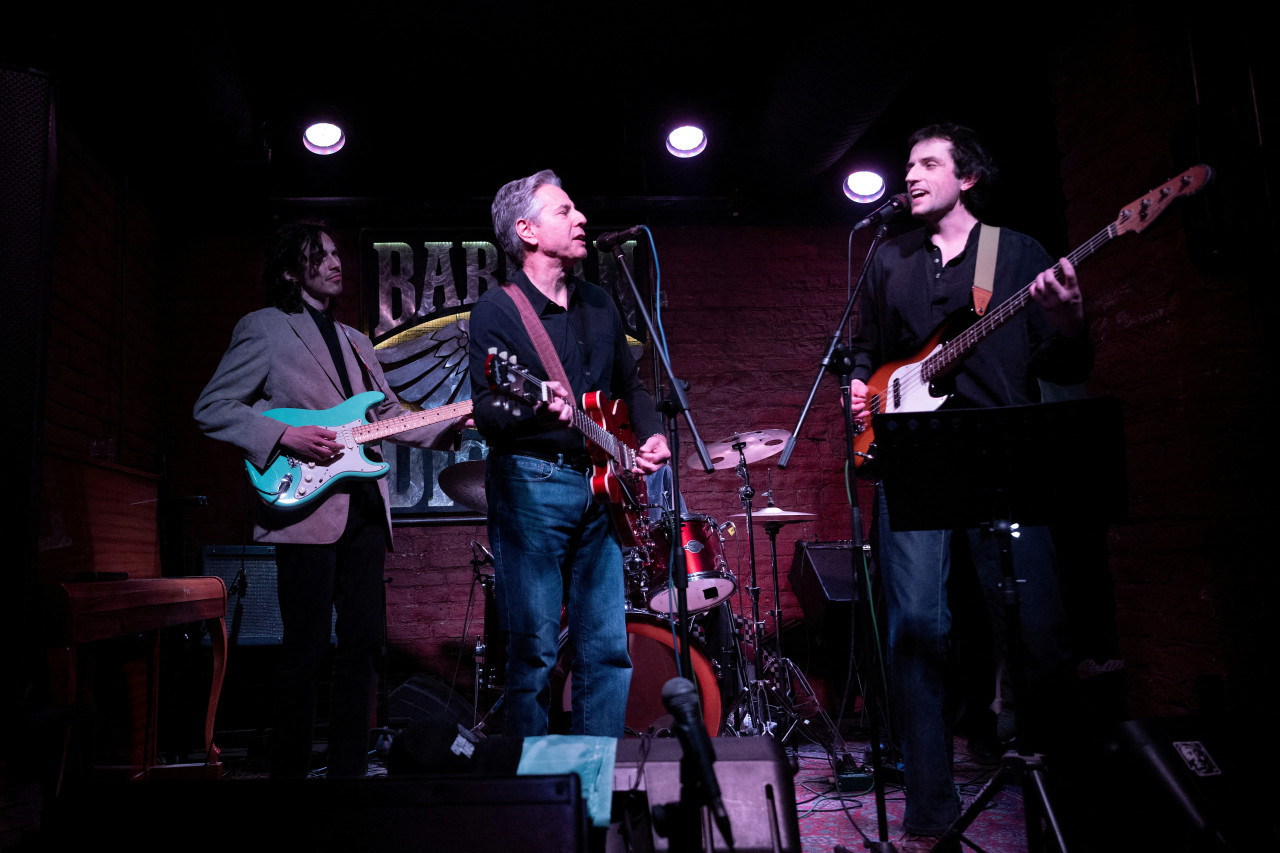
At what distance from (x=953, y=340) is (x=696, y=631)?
7.28 ft

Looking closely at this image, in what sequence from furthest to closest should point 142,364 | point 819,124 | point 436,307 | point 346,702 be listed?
point 436,307 → point 142,364 → point 819,124 → point 346,702

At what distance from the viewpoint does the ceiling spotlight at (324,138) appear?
5227mm

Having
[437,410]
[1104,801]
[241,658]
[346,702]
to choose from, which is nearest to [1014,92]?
[437,410]

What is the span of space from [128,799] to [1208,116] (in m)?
3.56

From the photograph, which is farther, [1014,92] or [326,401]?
[1014,92]

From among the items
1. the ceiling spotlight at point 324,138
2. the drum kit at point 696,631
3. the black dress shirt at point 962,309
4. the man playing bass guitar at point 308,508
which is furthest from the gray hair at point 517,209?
the ceiling spotlight at point 324,138

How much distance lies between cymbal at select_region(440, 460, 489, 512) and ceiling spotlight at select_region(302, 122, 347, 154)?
2.43 meters

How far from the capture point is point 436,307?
18.9 feet

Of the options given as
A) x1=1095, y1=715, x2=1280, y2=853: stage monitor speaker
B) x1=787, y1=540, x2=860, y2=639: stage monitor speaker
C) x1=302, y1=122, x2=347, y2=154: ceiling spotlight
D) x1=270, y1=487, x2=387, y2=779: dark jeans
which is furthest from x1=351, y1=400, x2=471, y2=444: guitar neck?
x1=302, y1=122, x2=347, y2=154: ceiling spotlight

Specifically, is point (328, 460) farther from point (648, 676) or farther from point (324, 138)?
point (324, 138)

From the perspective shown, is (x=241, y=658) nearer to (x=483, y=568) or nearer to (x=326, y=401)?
(x=483, y=568)

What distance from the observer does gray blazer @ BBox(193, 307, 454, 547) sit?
295cm

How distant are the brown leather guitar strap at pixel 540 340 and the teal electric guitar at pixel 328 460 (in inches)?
35.1

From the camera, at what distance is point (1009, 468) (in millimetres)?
2059
